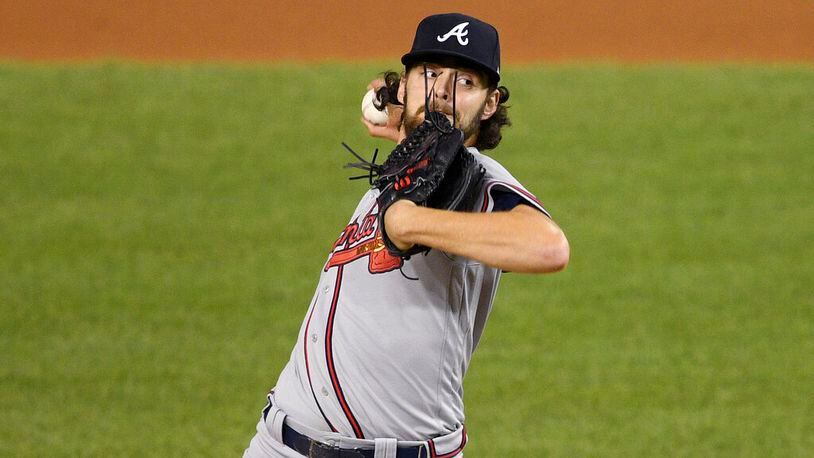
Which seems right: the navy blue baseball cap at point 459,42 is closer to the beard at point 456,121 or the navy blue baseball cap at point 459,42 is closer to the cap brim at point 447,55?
the cap brim at point 447,55

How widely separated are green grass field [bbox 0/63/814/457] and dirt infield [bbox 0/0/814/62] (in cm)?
72

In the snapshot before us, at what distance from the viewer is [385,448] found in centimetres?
340

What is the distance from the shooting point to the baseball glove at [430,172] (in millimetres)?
2969

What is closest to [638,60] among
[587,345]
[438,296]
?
[587,345]

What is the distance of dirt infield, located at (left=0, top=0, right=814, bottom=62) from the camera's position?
14336mm

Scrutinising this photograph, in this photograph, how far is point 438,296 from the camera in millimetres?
3322

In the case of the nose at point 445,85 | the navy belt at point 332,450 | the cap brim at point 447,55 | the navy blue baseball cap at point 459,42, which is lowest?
the navy belt at point 332,450

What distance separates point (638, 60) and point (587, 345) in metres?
7.00

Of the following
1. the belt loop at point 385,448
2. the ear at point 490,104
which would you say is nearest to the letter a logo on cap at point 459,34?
the ear at point 490,104

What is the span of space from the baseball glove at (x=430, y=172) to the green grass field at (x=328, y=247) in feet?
12.3

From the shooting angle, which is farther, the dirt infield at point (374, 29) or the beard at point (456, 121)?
the dirt infield at point (374, 29)

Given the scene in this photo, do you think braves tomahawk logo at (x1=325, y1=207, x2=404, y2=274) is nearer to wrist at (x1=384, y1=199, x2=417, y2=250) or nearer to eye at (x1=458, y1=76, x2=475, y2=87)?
wrist at (x1=384, y1=199, x2=417, y2=250)

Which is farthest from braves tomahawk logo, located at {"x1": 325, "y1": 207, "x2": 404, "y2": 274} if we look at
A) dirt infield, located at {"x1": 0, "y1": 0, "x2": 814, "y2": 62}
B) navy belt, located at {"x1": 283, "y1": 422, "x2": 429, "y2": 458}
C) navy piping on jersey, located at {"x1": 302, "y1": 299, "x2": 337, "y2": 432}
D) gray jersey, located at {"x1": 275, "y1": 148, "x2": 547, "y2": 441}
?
dirt infield, located at {"x1": 0, "y1": 0, "x2": 814, "y2": 62}

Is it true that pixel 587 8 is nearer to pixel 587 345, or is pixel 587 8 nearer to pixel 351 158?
pixel 351 158
